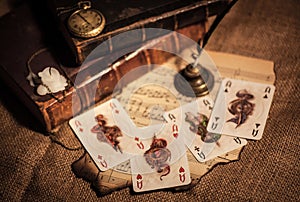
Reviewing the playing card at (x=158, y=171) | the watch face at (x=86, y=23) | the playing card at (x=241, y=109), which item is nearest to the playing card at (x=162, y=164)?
the playing card at (x=158, y=171)

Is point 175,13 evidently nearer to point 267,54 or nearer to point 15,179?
point 267,54

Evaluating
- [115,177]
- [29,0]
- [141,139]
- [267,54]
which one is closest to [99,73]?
[141,139]

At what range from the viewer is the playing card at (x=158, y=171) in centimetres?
148

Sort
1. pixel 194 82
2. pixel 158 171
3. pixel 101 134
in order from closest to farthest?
pixel 158 171
pixel 101 134
pixel 194 82

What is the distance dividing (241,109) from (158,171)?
40 centimetres

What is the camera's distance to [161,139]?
1599 millimetres

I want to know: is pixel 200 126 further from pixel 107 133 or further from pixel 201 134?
pixel 107 133

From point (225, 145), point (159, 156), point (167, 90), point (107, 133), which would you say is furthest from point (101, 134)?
point (225, 145)

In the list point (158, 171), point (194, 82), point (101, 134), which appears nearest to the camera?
point (158, 171)

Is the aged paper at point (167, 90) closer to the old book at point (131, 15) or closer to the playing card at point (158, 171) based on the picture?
the playing card at point (158, 171)

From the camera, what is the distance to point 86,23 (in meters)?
1.62

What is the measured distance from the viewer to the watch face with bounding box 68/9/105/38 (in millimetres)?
1603

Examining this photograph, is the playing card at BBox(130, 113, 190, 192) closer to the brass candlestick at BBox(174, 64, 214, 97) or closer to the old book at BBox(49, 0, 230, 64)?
the brass candlestick at BBox(174, 64, 214, 97)

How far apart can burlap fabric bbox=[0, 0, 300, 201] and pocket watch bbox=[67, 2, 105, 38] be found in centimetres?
36
